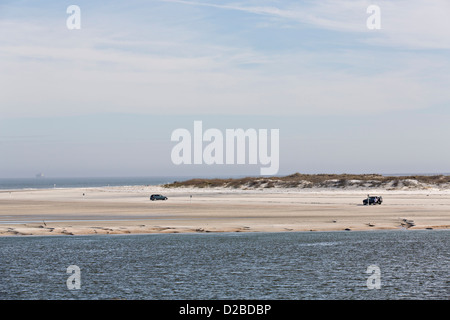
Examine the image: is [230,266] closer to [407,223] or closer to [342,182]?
[407,223]

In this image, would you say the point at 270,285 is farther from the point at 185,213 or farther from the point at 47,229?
the point at 185,213

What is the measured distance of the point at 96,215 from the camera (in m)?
63.0

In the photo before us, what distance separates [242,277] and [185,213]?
3589cm

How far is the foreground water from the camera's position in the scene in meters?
26.5

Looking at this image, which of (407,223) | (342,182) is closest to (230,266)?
(407,223)

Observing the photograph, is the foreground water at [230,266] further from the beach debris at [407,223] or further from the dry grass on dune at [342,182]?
the dry grass on dune at [342,182]

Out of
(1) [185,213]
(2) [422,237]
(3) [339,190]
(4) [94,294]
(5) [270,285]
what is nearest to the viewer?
(4) [94,294]

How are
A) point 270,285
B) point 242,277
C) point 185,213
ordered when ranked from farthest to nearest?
1. point 185,213
2. point 242,277
3. point 270,285

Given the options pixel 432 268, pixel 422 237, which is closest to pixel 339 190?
pixel 422 237

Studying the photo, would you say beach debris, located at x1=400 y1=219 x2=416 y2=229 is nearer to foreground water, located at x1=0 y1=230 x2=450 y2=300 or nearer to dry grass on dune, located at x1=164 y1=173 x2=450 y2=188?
foreground water, located at x1=0 y1=230 x2=450 y2=300

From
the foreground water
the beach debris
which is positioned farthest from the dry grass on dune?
the foreground water

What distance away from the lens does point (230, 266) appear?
33.2m

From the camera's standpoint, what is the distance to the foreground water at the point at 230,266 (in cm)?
2647
